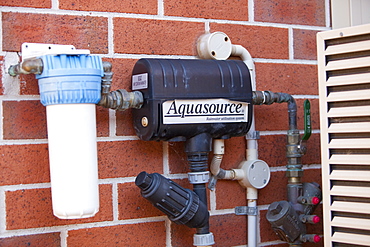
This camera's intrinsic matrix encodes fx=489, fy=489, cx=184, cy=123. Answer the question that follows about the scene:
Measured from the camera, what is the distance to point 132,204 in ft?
3.99

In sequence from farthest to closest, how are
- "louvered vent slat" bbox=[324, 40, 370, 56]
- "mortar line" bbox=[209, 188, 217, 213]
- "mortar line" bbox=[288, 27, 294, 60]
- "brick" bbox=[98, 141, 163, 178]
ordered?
"mortar line" bbox=[288, 27, 294, 60]
"mortar line" bbox=[209, 188, 217, 213]
"brick" bbox=[98, 141, 163, 178]
"louvered vent slat" bbox=[324, 40, 370, 56]

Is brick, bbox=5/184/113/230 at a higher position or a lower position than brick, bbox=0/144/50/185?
lower

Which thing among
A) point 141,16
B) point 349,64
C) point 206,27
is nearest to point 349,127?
point 349,64

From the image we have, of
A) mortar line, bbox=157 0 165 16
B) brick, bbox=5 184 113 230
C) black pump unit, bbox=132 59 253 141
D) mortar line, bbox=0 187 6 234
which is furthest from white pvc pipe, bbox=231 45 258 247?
mortar line, bbox=0 187 6 234

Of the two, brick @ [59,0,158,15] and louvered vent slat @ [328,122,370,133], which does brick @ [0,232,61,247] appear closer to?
brick @ [59,0,158,15]

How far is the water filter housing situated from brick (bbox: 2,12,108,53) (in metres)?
0.17

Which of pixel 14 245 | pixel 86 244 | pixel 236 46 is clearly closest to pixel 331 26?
pixel 236 46

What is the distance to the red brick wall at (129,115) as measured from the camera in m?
1.11

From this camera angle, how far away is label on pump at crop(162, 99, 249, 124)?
1.12 m

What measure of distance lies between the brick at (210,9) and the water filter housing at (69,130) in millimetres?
378

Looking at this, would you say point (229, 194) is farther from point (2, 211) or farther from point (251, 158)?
point (2, 211)

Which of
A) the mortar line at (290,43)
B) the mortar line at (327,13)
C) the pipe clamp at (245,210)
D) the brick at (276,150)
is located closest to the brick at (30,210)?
the pipe clamp at (245,210)

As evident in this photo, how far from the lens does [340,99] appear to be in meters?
1.12

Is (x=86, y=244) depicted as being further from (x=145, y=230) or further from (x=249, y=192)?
(x=249, y=192)
